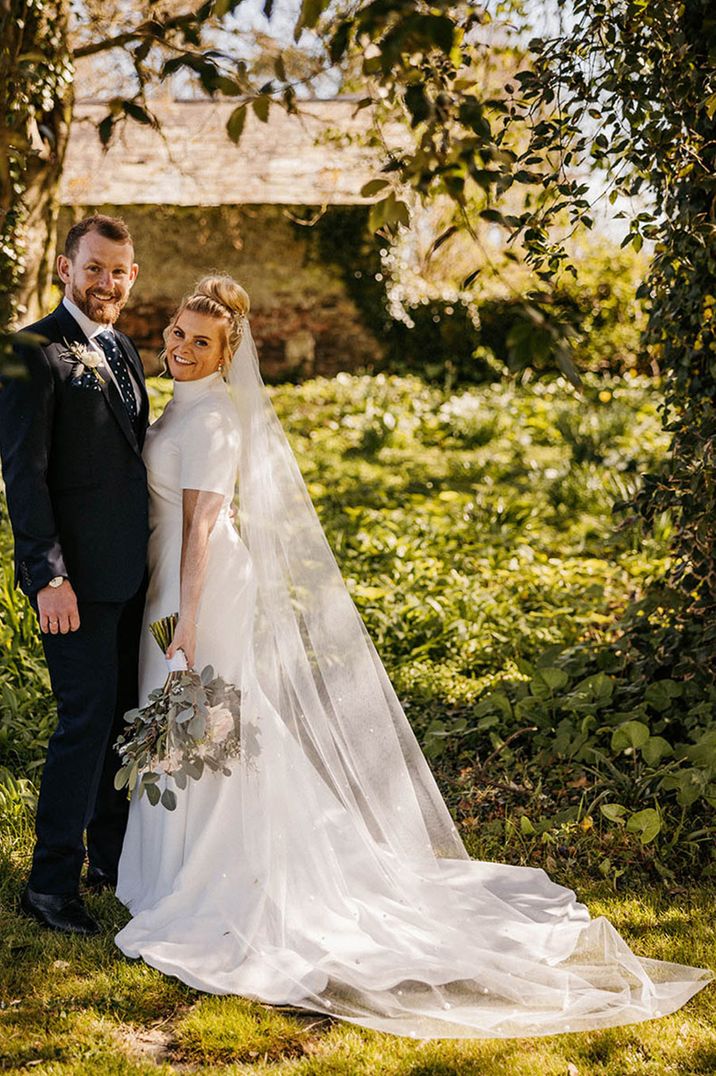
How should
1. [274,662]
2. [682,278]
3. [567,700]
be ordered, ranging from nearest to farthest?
[274,662]
[682,278]
[567,700]

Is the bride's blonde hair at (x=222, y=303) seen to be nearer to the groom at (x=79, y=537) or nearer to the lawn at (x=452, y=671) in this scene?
the groom at (x=79, y=537)

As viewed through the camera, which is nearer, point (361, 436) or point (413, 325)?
point (361, 436)

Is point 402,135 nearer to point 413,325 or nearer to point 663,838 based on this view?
point 413,325

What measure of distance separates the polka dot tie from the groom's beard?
0.21 ft

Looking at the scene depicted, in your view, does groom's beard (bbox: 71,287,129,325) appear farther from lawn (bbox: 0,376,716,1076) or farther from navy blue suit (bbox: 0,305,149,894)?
lawn (bbox: 0,376,716,1076)

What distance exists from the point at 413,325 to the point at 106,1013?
11.0 m

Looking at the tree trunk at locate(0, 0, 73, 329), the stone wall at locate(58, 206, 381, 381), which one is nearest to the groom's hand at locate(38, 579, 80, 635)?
the tree trunk at locate(0, 0, 73, 329)

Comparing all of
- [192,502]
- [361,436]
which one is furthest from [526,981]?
[361,436]

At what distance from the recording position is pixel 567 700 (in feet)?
15.9

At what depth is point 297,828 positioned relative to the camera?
3.54m

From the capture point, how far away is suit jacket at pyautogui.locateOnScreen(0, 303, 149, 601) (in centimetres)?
328

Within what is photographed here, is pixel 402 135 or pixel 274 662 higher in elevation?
pixel 402 135

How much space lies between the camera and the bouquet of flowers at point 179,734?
334 cm

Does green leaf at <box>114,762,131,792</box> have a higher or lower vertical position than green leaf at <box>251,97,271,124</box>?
lower
